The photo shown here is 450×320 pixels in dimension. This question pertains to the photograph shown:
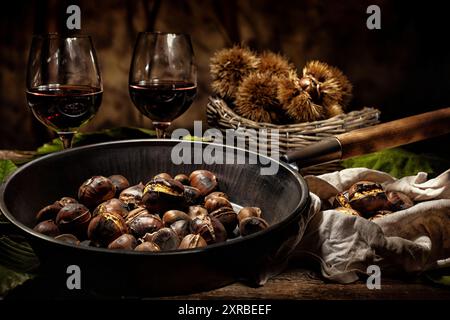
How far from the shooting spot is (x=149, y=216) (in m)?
0.91

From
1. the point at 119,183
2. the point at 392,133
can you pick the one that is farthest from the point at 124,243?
the point at 392,133

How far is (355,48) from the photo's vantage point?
1.94m

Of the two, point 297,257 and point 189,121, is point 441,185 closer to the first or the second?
point 297,257

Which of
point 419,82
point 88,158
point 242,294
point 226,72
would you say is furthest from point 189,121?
point 242,294

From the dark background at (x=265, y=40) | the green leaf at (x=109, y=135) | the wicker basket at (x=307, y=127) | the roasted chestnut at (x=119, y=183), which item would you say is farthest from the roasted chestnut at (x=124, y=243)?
the dark background at (x=265, y=40)

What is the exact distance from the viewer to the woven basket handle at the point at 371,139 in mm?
1074

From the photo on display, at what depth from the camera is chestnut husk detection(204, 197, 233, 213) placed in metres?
0.99

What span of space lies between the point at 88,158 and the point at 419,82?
129cm

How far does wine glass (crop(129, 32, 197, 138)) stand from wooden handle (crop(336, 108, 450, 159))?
1.11ft

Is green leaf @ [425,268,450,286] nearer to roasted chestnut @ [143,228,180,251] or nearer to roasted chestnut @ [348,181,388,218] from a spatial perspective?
roasted chestnut @ [348,181,388,218]

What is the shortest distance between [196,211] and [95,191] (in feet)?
0.60

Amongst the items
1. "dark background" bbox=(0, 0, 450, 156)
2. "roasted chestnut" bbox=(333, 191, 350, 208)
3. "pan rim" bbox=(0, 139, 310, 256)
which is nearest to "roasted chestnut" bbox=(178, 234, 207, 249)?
"pan rim" bbox=(0, 139, 310, 256)

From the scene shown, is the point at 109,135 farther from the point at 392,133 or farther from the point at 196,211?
the point at 392,133

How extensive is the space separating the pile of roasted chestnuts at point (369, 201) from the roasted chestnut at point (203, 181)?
0.78ft
